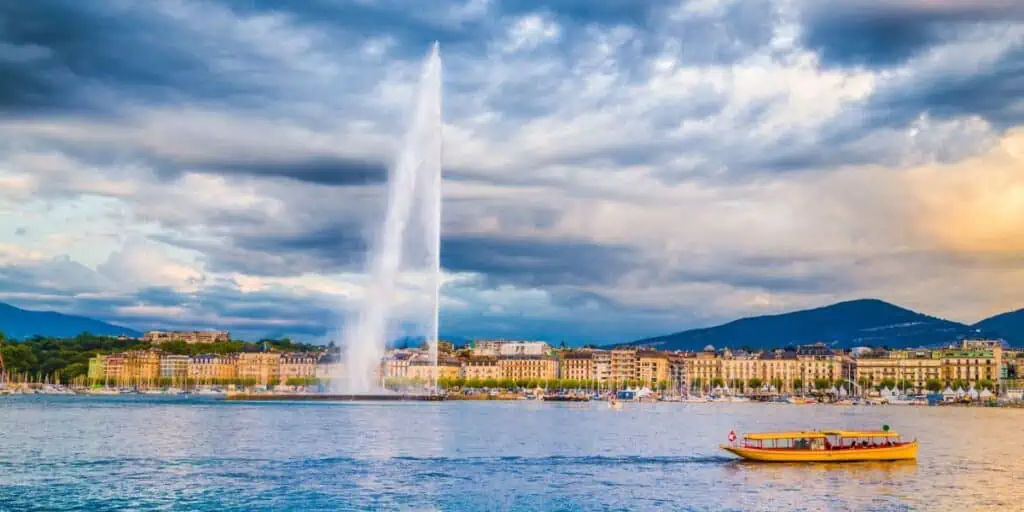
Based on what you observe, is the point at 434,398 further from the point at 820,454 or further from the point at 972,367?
the point at 972,367

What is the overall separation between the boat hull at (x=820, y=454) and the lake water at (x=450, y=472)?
0.77 meters

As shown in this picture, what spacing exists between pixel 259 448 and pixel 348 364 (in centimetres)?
6207

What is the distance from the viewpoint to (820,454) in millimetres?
48438

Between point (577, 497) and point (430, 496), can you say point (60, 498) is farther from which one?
point (577, 497)

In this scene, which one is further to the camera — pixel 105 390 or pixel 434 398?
pixel 105 390

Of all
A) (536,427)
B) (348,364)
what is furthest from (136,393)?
(536,427)

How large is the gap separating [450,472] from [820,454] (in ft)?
55.1

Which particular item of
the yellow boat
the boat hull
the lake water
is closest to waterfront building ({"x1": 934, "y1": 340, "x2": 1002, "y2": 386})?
the lake water

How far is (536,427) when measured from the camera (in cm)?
7544

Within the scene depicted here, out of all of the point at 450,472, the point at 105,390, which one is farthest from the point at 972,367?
the point at 450,472

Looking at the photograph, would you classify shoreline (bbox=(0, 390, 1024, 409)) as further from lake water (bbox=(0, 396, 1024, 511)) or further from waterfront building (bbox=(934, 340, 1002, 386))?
lake water (bbox=(0, 396, 1024, 511))

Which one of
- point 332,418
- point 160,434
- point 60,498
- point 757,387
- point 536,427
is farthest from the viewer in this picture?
point 757,387

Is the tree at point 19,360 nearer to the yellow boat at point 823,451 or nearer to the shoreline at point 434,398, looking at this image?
the shoreline at point 434,398

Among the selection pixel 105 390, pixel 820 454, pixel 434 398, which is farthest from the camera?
pixel 105 390
